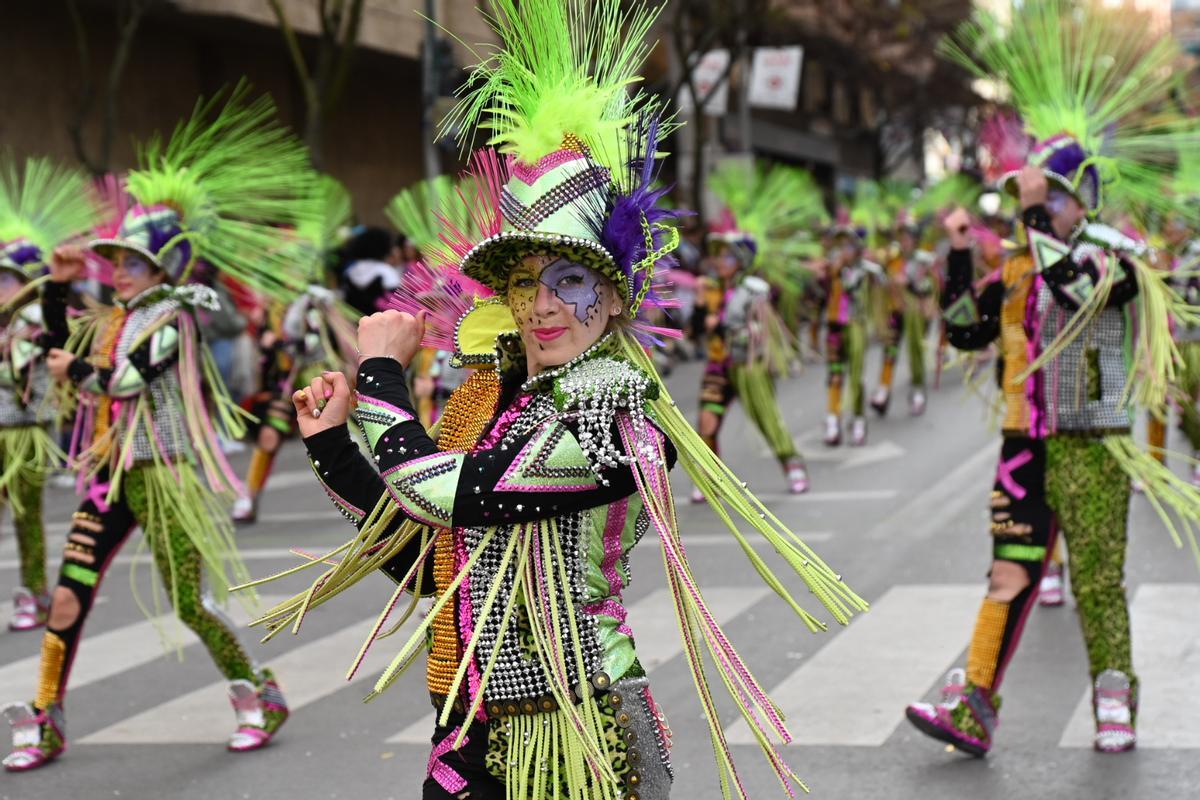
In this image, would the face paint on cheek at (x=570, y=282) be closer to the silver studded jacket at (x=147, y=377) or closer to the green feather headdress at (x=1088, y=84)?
the green feather headdress at (x=1088, y=84)

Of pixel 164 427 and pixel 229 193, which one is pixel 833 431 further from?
pixel 164 427

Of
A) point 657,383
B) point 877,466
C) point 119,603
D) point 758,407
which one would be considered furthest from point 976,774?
point 877,466

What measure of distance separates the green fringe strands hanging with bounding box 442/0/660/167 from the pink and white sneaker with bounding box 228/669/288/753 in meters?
3.29

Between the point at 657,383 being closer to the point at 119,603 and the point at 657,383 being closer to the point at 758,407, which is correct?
the point at 119,603

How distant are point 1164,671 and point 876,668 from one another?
1.07 meters

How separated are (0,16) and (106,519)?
47.9 feet

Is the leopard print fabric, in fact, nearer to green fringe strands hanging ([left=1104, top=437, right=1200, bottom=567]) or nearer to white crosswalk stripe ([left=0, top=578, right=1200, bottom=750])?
white crosswalk stripe ([left=0, top=578, right=1200, bottom=750])

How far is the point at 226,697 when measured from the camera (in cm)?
707

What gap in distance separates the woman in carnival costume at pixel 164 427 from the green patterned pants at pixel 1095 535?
2.76 metres

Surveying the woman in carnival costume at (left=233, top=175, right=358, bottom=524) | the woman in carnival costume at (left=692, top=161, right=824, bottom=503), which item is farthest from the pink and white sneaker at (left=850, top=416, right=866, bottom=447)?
the woman in carnival costume at (left=233, top=175, right=358, bottom=524)

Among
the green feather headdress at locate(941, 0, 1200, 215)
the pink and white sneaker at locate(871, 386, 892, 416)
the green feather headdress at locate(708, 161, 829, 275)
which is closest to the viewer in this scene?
the green feather headdress at locate(941, 0, 1200, 215)

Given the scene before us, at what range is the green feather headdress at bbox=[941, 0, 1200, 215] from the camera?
6.27 meters

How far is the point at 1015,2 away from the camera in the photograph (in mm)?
6887

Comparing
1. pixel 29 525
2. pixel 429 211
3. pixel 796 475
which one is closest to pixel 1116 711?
pixel 429 211
